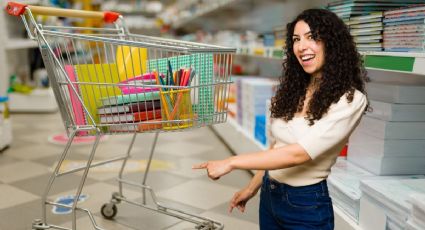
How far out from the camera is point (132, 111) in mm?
1420

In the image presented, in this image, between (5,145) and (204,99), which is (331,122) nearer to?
(204,99)

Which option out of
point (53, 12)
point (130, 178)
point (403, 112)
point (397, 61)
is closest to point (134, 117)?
point (53, 12)

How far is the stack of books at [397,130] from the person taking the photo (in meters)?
1.70

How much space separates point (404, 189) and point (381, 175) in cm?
25

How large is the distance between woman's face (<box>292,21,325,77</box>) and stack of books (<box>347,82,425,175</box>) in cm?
67

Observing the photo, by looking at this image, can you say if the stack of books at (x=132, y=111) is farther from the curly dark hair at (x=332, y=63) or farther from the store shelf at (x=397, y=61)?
the store shelf at (x=397, y=61)

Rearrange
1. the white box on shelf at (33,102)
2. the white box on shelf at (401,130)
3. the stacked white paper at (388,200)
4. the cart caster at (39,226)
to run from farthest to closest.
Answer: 1. the white box on shelf at (33,102)
2. the white box on shelf at (401,130)
3. the cart caster at (39,226)
4. the stacked white paper at (388,200)

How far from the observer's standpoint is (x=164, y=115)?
4.68 feet

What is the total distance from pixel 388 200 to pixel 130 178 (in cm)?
160

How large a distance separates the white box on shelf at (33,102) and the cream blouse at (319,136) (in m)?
4.12

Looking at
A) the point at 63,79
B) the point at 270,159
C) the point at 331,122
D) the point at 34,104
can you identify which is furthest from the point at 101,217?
the point at 34,104

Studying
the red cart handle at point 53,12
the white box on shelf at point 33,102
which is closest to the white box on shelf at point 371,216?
the red cart handle at point 53,12

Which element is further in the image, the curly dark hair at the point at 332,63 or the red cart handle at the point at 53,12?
the red cart handle at the point at 53,12

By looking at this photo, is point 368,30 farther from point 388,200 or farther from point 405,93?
point 388,200
